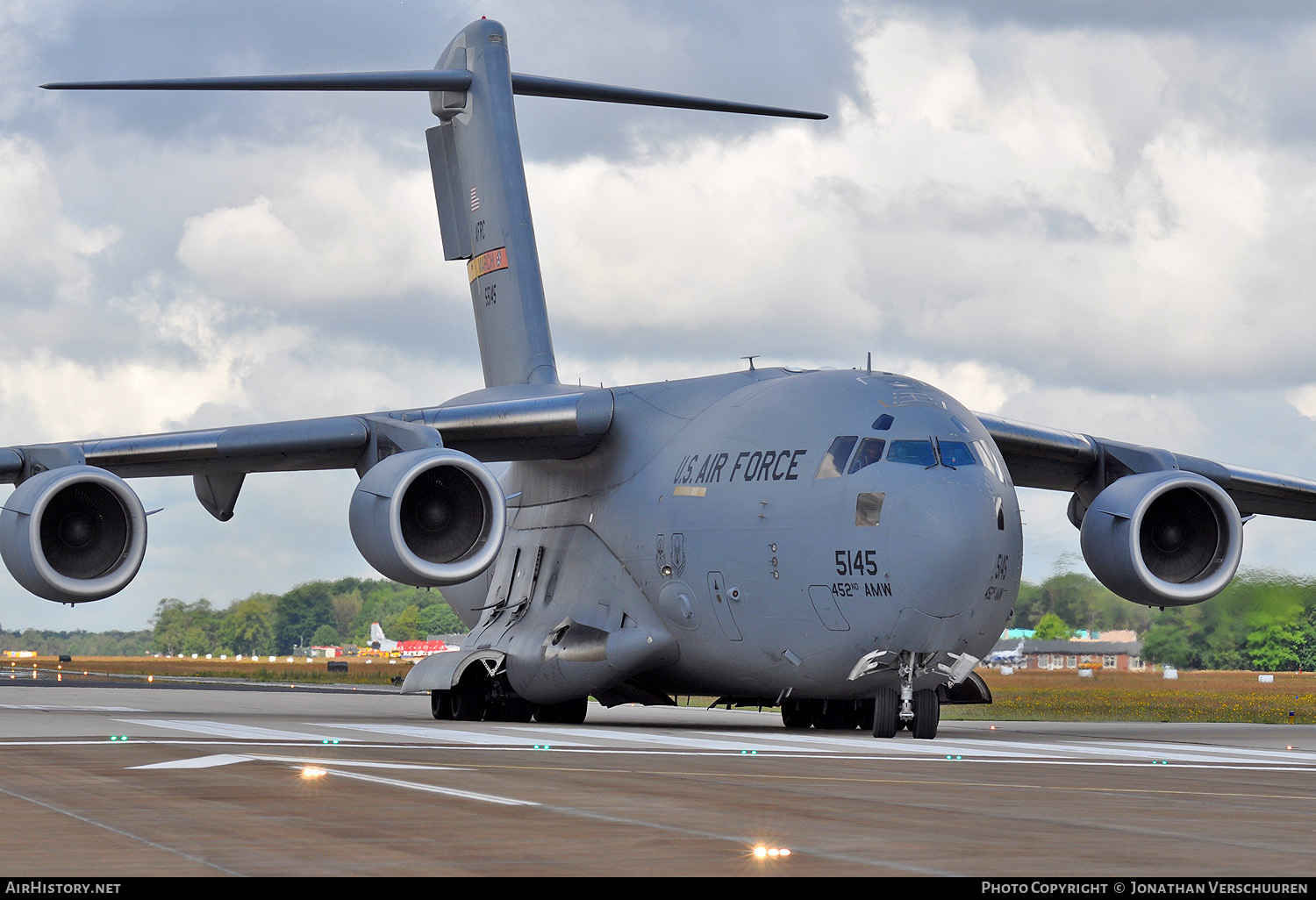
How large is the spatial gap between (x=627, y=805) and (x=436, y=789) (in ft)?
3.72

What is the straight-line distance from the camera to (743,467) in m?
16.6

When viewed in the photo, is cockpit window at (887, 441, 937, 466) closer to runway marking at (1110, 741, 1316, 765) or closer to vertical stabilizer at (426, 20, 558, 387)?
runway marking at (1110, 741, 1316, 765)

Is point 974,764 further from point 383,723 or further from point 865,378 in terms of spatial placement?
point 383,723

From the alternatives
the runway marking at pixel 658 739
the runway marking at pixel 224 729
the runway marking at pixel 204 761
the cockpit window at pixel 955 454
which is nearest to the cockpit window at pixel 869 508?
the cockpit window at pixel 955 454

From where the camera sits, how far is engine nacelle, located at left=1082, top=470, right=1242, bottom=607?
17.8 metres

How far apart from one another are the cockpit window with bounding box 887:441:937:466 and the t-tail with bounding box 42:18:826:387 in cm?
780

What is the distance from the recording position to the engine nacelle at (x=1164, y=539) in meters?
17.8

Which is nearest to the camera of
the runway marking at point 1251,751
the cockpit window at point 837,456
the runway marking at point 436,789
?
the runway marking at point 436,789

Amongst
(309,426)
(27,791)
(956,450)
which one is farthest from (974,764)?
(309,426)

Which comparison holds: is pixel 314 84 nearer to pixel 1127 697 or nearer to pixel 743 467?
pixel 743 467

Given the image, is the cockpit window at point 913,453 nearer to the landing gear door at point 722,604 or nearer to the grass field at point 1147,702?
the landing gear door at point 722,604

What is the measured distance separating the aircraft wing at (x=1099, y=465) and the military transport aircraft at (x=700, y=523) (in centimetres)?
4

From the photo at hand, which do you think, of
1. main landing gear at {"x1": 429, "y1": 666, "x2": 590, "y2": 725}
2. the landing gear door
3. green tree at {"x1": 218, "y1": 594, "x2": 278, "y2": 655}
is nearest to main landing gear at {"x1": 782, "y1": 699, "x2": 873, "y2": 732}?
the landing gear door

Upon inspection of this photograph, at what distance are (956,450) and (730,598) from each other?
9.00ft
